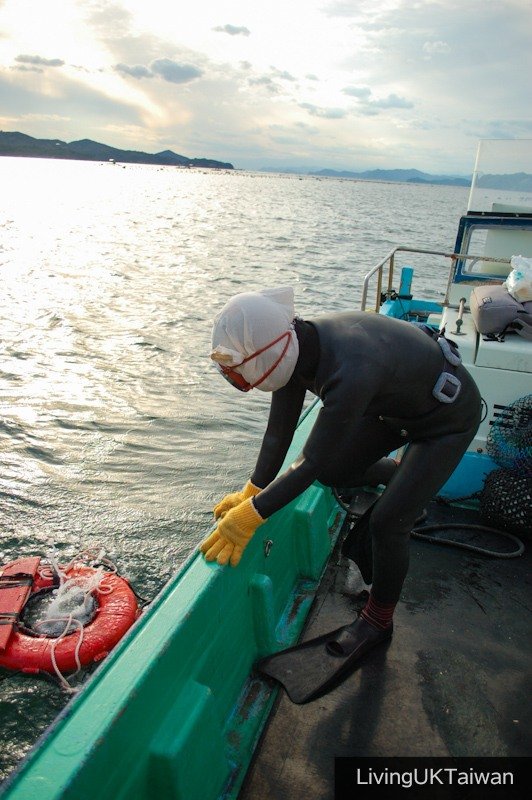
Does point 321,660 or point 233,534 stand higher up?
point 233,534

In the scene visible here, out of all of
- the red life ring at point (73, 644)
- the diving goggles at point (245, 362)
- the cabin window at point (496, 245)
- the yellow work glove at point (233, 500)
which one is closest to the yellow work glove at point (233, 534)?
the yellow work glove at point (233, 500)

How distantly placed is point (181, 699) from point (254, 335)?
1.41 m

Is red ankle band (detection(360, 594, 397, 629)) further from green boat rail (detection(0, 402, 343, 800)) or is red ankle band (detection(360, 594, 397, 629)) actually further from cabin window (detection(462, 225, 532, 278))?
cabin window (detection(462, 225, 532, 278))

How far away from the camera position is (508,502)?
4012mm

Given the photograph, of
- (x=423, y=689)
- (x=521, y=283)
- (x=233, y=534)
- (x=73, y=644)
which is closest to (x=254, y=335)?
(x=233, y=534)

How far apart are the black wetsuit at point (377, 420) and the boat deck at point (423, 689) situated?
0.42 m

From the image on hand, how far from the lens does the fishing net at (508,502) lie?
3.96m

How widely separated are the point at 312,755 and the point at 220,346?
1808 mm

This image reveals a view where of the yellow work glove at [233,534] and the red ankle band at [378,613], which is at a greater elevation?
the yellow work glove at [233,534]

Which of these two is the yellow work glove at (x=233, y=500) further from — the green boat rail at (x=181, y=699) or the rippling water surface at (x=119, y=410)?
the rippling water surface at (x=119, y=410)

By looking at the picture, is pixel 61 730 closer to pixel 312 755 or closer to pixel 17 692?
pixel 312 755

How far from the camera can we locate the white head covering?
233 centimetres

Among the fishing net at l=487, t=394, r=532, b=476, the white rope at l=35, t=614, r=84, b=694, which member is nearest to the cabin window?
the fishing net at l=487, t=394, r=532, b=476

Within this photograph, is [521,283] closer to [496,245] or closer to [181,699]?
[496,245]
